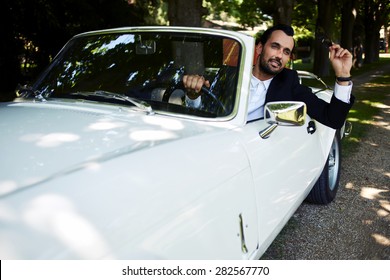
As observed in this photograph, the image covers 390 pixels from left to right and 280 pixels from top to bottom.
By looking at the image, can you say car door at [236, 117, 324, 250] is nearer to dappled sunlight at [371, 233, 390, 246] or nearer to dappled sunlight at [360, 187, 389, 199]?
dappled sunlight at [371, 233, 390, 246]

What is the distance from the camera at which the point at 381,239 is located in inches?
131

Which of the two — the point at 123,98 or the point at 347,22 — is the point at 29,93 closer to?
the point at 123,98

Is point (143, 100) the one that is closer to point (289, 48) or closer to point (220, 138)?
point (220, 138)

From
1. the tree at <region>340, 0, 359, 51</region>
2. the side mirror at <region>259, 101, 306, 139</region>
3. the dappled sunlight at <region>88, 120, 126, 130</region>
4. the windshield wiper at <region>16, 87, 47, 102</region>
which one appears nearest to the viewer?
the dappled sunlight at <region>88, 120, 126, 130</region>

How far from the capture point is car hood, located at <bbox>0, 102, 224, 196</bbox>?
4.66 ft

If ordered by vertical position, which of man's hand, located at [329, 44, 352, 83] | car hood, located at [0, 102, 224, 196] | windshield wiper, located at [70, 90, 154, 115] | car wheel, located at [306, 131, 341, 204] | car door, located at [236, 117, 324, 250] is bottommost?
car wheel, located at [306, 131, 341, 204]

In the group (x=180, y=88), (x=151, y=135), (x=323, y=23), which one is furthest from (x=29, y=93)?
(x=323, y=23)

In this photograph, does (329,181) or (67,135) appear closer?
(67,135)

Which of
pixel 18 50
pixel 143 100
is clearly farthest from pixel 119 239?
pixel 18 50

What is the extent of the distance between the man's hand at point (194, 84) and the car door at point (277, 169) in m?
0.38

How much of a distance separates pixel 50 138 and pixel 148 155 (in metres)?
0.47

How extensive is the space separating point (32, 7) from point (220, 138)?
30.6ft

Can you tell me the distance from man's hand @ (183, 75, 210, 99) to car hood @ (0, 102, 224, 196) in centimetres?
31

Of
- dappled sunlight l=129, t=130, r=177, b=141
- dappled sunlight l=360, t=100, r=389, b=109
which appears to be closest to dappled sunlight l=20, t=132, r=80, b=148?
dappled sunlight l=129, t=130, r=177, b=141
